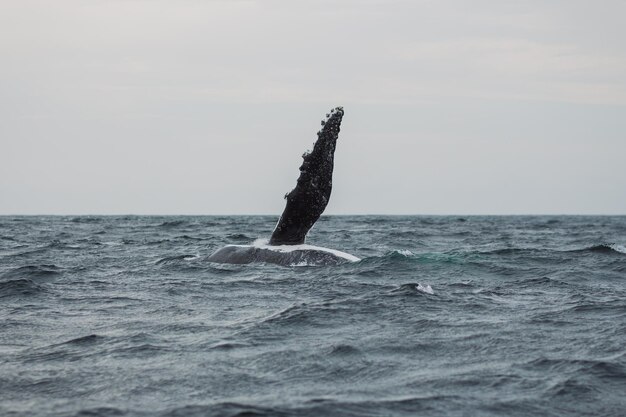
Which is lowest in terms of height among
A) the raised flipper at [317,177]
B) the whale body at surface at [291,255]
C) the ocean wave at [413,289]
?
the ocean wave at [413,289]

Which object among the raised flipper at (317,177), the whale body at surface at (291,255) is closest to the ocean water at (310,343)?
the whale body at surface at (291,255)

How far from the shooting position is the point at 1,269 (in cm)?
1627

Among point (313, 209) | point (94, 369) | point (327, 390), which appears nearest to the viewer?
point (327, 390)

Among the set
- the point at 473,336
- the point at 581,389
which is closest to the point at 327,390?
the point at 581,389

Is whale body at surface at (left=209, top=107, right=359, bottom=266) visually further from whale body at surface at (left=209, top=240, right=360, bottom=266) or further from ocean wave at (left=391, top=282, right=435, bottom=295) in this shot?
ocean wave at (left=391, top=282, right=435, bottom=295)

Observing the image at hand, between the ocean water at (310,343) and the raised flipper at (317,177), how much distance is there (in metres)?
0.96

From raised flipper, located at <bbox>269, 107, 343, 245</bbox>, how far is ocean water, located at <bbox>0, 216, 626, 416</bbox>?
959mm

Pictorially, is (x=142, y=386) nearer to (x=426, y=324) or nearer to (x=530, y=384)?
(x=530, y=384)

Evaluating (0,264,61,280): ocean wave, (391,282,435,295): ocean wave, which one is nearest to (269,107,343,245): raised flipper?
(391,282,435,295): ocean wave

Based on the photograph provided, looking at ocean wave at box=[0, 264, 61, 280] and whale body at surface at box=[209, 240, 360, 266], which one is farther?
ocean wave at box=[0, 264, 61, 280]

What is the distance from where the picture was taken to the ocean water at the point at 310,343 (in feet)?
20.7

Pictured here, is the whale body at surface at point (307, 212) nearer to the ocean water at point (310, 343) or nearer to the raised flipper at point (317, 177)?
the raised flipper at point (317, 177)

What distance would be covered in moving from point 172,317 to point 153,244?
15.8 meters

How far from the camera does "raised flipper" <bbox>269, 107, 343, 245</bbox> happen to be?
12734 millimetres
